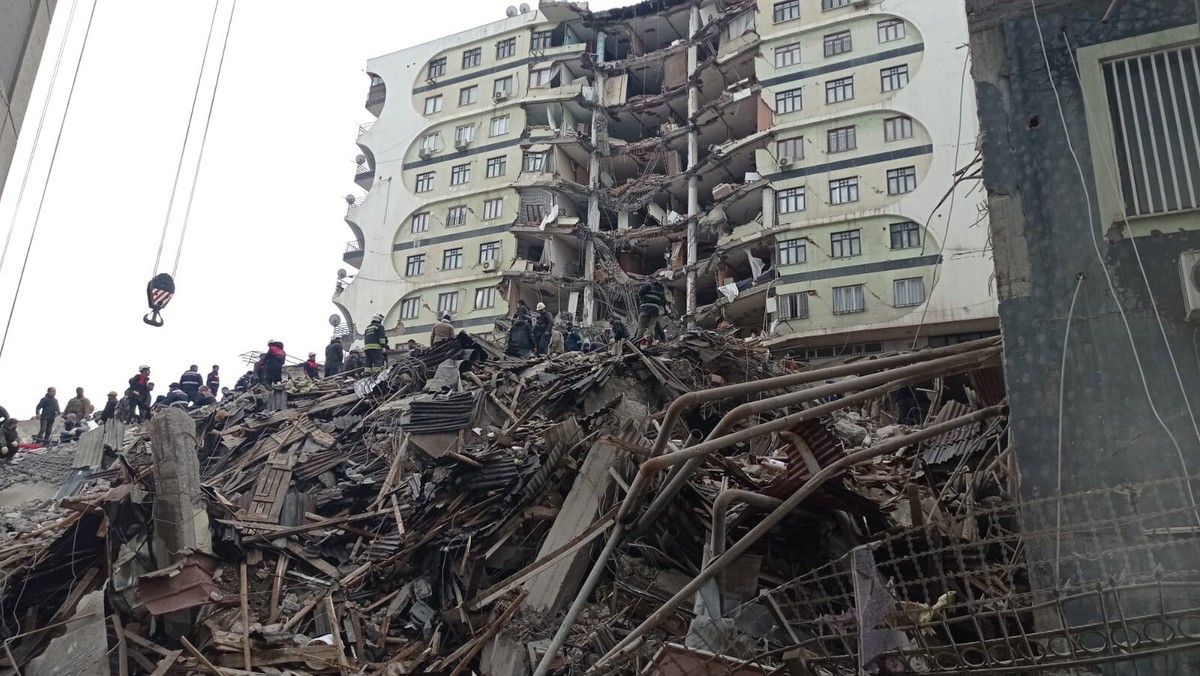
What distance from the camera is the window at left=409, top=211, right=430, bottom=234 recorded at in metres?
43.3

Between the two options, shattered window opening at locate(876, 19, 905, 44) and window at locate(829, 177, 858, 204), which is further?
shattered window opening at locate(876, 19, 905, 44)

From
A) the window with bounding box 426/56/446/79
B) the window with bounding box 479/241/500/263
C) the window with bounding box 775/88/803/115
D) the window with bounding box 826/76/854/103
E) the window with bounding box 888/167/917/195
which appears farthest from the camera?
the window with bounding box 426/56/446/79

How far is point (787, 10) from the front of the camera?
37.7 metres

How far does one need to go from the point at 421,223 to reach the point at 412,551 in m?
34.7

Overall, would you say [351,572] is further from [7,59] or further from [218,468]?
[7,59]

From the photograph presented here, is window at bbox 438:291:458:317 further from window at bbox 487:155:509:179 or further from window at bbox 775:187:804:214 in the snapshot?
window at bbox 775:187:804:214

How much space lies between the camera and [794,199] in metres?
35.1

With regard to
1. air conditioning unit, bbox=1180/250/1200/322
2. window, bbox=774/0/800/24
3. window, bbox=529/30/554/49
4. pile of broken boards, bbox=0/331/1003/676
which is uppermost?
window, bbox=529/30/554/49

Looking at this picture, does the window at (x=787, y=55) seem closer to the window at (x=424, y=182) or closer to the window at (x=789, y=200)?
the window at (x=789, y=200)

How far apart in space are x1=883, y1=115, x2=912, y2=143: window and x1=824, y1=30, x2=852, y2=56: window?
410 cm

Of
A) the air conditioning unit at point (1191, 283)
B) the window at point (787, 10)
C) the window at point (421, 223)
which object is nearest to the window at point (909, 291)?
the window at point (787, 10)

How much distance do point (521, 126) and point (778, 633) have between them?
127 feet

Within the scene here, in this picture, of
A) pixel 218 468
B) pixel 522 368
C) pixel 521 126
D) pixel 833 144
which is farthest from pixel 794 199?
pixel 218 468

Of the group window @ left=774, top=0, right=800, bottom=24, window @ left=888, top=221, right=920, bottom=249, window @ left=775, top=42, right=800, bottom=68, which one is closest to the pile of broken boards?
window @ left=888, top=221, right=920, bottom=249
